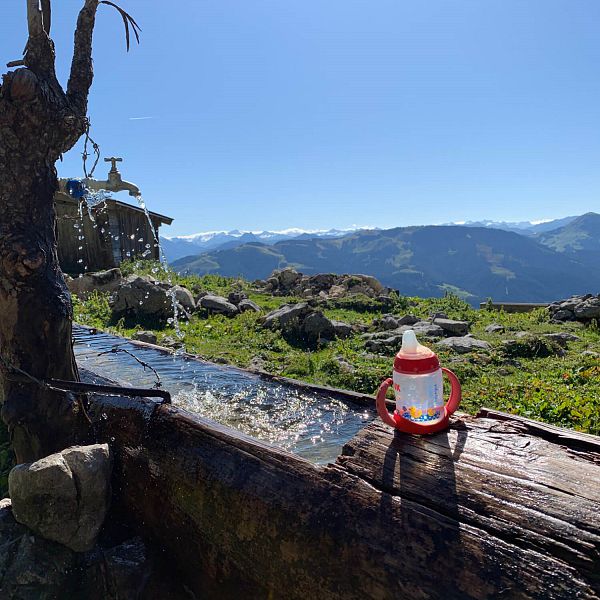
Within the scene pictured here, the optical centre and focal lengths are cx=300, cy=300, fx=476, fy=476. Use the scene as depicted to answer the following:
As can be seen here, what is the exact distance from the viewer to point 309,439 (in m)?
4.42

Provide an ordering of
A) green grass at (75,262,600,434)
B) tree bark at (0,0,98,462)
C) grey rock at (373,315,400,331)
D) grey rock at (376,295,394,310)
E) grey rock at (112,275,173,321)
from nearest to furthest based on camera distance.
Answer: tree bark at (0,0,98,462)
green grass at (75,262,600,434)
grey rock at (373,315,400,331)
grey rock at (112,275,173,321)
grey rock at (376,295,394,310)

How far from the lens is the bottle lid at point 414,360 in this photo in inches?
103

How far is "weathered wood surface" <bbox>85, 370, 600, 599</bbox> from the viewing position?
191 centimetres

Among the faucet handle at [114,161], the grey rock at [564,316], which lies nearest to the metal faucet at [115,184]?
the faucet handle at [114,161]

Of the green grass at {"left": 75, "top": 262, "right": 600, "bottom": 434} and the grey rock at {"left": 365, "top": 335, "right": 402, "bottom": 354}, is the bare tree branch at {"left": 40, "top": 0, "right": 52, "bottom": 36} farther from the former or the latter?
the grey rock at {"left": 365, "top": 335, "right": 402, "bottom": 354}

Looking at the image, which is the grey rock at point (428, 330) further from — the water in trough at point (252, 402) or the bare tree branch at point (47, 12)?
the bare tree branch at point (47, 12)

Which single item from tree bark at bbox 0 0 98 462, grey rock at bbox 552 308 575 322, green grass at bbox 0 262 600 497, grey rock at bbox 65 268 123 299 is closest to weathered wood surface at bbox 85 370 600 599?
tree bark at bbox 0 0 98 462

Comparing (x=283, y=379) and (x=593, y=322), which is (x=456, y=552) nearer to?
(x=283, y=379)

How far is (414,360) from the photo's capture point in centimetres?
265

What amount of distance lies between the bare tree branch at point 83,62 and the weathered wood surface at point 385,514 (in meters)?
3.52

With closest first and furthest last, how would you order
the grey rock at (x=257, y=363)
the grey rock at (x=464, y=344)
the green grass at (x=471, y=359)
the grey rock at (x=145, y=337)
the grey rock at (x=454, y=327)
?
the green grass at (x=471, y=359) → the grey rock at (x=257, y=363) → the grey rock at (x=464, y=344) → the grey rock at (x=145, y=337) → the grey rock at (x=454, y=327)

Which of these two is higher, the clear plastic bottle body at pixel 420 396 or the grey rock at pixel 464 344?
the clear plastic bottle body at pixel 420 396

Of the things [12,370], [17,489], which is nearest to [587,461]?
[17,489]

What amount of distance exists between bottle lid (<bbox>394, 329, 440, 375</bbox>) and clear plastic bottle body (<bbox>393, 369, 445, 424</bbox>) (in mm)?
28
